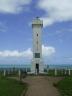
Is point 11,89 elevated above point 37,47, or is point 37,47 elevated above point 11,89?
point 37,47

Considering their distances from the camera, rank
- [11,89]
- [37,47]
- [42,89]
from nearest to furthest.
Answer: [11,89] → [42,89] → [37,47]

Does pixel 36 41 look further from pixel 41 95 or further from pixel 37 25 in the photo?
pixel 41 95

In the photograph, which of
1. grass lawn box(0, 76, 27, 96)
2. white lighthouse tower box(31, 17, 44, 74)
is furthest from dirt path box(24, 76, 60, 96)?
white lighthouse tower box(31, 17, 44, 74)

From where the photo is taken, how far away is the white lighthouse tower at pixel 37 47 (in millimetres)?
55938

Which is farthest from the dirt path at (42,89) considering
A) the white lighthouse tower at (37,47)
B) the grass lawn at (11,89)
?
the white lighthouse tower at (37,47)

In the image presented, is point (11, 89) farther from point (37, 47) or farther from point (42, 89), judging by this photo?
point (37, 47)

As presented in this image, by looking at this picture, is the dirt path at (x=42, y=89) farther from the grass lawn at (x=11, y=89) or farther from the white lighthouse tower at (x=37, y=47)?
the white lighthouse tower at (x=37, y=47)

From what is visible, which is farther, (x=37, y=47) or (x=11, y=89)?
(x=37, y=47)

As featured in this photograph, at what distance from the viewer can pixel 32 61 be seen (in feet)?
184

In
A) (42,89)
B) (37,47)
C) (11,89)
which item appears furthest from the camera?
(37,47)

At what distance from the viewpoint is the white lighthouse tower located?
2202 inches

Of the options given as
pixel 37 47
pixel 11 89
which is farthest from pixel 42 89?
pixel 37 47

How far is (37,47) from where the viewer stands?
56406mm

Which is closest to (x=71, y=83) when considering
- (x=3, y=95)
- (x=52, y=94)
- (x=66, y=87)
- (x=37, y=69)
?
(x=66, y=87)
